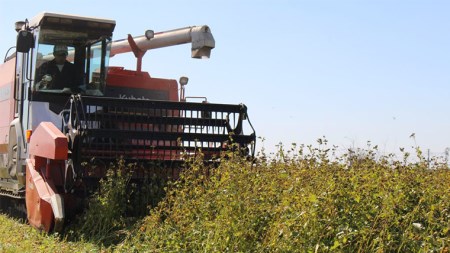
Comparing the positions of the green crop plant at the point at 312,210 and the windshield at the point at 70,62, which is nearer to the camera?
the green crop plant at the point at 312,210

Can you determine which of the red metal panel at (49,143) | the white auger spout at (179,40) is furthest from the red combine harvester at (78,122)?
the white auger spout at (179,40)

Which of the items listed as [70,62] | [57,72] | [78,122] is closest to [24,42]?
[57,72]

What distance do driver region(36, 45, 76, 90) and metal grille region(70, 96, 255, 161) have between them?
1.29 metres

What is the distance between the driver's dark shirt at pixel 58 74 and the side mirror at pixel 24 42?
32 centimetres

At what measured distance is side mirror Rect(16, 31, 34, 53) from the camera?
9.44 m

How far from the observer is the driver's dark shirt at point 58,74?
9.51 metres

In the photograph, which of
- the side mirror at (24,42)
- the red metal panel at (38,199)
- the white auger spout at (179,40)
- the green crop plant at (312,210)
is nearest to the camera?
the green crop plant at (312,210)

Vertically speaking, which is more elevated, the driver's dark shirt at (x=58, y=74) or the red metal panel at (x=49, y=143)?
the driver's dark shirt at (x=58, y=74)

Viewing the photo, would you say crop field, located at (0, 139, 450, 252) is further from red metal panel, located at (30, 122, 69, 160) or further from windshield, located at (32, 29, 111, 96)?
windshield, located at (32, 29, 111, 96)

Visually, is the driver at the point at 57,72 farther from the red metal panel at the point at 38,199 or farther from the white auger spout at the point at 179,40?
the white auger spout at the point at 179,40

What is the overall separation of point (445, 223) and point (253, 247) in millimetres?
1614

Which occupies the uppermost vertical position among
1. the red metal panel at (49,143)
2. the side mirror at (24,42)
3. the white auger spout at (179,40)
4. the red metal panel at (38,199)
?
the white auger spout at (179,40)

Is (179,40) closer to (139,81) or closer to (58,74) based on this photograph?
(139,81)

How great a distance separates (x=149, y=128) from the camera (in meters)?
9.10
